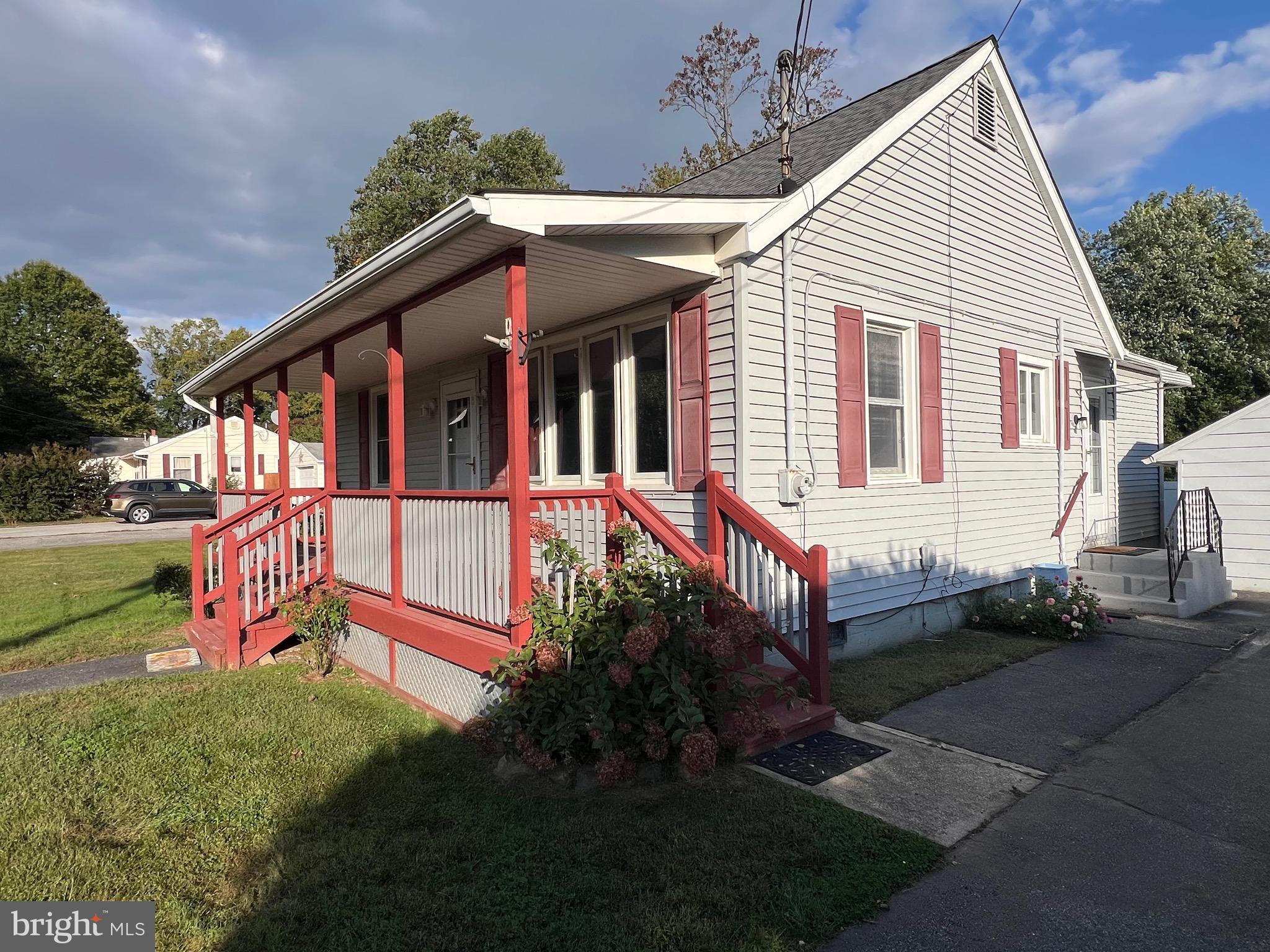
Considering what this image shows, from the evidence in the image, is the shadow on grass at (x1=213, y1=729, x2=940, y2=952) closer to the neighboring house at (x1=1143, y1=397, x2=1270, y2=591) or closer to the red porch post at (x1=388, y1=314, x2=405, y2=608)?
the red porch post at (x1=388, y1=314, x2=405, y2=608)

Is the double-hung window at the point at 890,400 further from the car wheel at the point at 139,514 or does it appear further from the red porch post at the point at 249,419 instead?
the car wheel at the point at 139,514

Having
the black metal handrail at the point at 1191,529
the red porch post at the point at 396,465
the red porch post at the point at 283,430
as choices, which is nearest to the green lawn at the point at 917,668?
the black metal handrail at the point at 1191,529

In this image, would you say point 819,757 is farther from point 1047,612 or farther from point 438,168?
point 438,168

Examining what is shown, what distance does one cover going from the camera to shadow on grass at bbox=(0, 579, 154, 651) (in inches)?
299

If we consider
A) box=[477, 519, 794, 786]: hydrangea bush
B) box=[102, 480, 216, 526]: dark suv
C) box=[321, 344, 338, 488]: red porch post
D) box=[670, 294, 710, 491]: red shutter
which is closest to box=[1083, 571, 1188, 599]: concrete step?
box=[670, 294, 710, 491]: red shutter

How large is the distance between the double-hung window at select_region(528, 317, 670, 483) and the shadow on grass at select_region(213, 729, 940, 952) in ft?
9.78

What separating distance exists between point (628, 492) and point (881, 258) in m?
3.69

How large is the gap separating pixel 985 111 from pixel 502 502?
717 centimetres

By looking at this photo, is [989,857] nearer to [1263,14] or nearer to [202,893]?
[202,893]

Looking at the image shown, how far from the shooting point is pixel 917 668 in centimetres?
606

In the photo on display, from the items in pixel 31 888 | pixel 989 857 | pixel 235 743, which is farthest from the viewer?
pixel 235 743

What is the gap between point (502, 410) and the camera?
8234 millimetres

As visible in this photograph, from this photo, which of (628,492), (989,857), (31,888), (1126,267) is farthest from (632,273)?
(1126,267)

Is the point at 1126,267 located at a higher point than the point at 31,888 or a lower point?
higher
